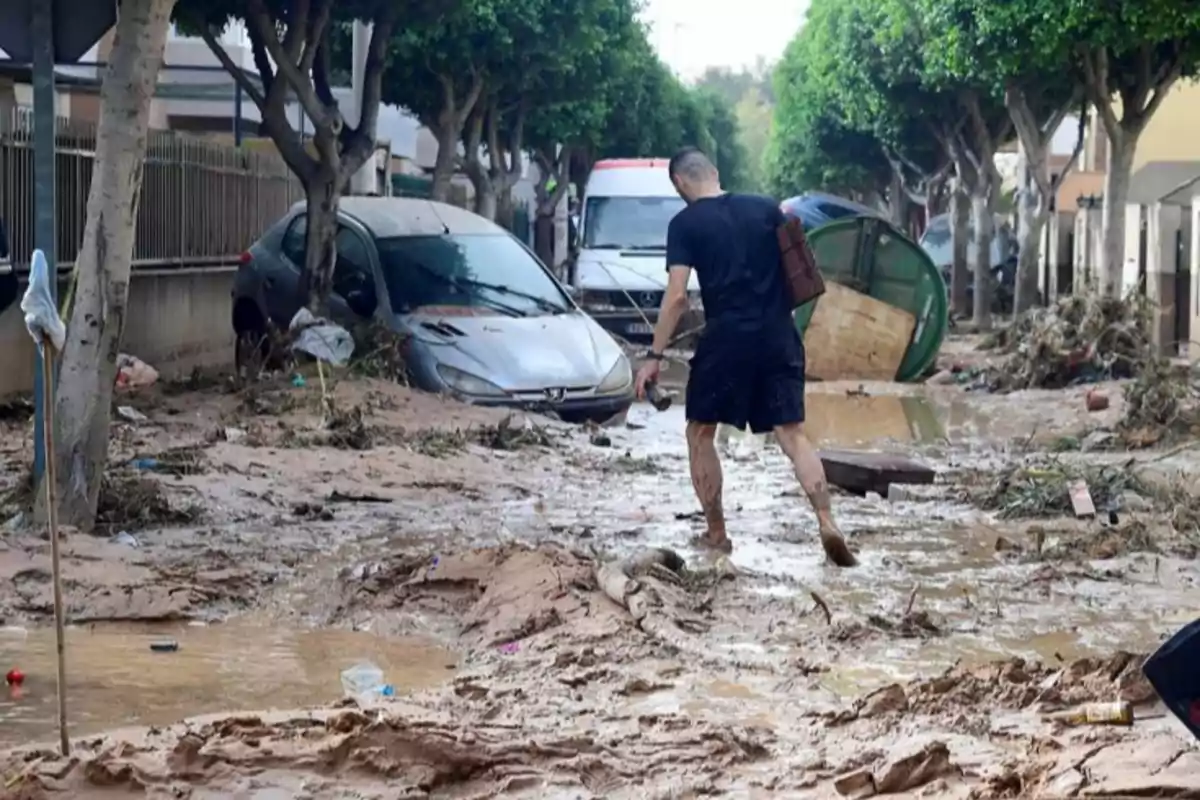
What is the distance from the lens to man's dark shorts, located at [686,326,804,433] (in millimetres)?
8609

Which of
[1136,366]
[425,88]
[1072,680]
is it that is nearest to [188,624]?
[1072,680]

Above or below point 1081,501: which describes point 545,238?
above

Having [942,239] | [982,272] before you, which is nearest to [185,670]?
[982,272]

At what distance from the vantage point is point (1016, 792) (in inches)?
172

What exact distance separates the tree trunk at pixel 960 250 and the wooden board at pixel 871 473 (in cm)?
2462

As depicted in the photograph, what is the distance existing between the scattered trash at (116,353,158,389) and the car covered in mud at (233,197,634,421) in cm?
107

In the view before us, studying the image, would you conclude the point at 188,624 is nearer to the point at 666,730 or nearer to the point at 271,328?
the point at 666,730

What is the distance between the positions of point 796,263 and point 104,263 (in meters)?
3.06

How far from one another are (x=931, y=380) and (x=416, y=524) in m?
12.5

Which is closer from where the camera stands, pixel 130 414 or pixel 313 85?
pixel 130 414

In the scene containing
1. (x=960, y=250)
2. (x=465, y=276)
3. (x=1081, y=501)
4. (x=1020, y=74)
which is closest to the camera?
(x=1081, y=501)

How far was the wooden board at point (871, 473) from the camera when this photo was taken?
1098 centimetres

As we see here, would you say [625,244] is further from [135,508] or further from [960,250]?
[135,508]

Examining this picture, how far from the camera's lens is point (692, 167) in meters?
8.81
